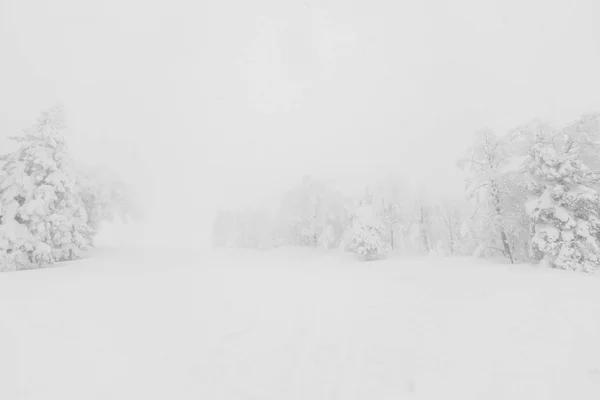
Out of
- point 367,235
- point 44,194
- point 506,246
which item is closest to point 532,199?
point 506,246

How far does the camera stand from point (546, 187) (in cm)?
1673

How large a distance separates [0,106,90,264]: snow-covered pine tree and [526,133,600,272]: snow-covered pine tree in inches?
1083

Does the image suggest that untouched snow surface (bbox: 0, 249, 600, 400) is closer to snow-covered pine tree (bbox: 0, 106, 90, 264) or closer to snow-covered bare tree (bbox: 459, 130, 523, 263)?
snow-covered pine tree (bbox: 0, 106, 90, 264)

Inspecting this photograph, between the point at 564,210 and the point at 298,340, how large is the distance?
16537 millimetres

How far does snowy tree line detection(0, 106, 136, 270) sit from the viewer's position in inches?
610

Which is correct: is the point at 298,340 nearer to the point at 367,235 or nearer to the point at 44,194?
the point at 44,194

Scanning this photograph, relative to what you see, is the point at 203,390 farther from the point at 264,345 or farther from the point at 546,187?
the point at 546,187

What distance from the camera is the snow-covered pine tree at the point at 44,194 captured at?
51.9 ft

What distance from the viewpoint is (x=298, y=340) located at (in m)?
8.60

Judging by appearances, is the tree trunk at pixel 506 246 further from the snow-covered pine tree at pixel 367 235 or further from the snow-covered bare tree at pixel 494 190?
the snow-covered pine tree at pixel 367 235

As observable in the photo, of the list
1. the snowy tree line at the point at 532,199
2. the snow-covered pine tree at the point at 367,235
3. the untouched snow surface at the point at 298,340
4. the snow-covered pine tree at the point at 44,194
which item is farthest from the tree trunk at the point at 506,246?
the snow-covered pine tree at the point at 44,194

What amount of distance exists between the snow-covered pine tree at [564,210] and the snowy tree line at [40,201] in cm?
2753

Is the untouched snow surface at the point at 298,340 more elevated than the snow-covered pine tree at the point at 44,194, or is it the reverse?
the snow-covered pine tree at the point at 44,194

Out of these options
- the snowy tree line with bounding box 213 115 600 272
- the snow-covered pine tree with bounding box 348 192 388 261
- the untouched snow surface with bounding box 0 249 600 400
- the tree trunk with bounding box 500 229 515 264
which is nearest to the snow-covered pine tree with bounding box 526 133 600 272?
the snowy tree line with bounding box 213 115 600 272
